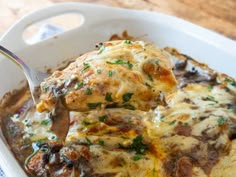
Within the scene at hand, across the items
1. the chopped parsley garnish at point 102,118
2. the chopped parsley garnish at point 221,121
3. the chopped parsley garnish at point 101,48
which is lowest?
the chopped parsley garnish at point 102,118

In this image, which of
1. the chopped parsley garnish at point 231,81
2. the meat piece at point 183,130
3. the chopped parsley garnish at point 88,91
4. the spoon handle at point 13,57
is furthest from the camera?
the chopped parsley garnish at point 231,81

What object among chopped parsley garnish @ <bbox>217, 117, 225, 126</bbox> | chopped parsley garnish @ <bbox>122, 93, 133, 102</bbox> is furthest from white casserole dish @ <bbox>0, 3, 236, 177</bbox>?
chopped parsley garnish @ <bbox>122, 93, 133, 102</bbox>

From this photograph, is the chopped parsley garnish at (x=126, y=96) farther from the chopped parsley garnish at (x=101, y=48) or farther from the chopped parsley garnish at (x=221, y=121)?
the chopped parsley garnish at (x=221, y=121)

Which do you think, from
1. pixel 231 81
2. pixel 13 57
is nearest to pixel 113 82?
pixel 13 57

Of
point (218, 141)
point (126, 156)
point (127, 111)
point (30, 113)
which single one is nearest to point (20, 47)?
point (30, 113)

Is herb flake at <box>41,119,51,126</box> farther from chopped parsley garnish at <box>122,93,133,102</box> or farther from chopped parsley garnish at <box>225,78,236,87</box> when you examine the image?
chopped parsley garnish at <box>225,78,236,87</box>

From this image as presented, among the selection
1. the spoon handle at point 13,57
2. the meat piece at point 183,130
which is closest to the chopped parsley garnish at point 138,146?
the meat piece at point 183,130
